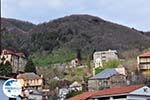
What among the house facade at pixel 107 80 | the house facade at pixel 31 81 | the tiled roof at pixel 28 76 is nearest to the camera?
the house facade at pixel 107 80

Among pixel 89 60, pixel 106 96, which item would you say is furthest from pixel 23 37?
pixel 106 96

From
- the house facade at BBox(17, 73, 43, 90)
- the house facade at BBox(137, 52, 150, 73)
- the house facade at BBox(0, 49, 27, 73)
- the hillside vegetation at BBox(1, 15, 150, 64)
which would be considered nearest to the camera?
the house facade at BBox(137, 52, 150, 73)

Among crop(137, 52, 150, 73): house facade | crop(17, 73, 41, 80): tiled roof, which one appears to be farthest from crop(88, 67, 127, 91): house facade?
crop(17, 73, 41, 80): tiled roof

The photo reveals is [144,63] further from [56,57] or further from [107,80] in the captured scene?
[56,57]

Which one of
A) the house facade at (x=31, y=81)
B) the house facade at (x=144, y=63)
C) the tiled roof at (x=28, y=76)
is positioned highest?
the house facade at (x=144, y=63)

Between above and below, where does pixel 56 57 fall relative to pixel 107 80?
above

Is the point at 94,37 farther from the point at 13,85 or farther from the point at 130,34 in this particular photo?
the point at 13,85

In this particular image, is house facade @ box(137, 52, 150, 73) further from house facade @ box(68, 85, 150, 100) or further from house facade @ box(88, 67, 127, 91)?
house facade @ box(68, 85, 150, 100)

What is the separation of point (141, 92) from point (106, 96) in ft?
10.0

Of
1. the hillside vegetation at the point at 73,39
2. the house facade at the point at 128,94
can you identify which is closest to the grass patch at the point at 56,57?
the hillside vegetation at the point at 73,39

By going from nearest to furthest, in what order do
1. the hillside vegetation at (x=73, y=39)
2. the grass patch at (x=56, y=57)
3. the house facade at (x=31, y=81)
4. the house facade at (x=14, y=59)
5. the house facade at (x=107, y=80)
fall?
the house facade at (x=107, y=80), the house facade at (x=31, y=81), the house facade at (x=14, y=59), the grass patch at (x=56, y=57), the hillside vegetation at (x=73, y=39)

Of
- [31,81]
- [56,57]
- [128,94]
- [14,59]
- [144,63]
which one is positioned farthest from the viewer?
[56,57]

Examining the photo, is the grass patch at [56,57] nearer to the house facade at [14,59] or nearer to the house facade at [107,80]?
the house facade at [14,59]

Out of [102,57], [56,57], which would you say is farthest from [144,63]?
[56,57]
